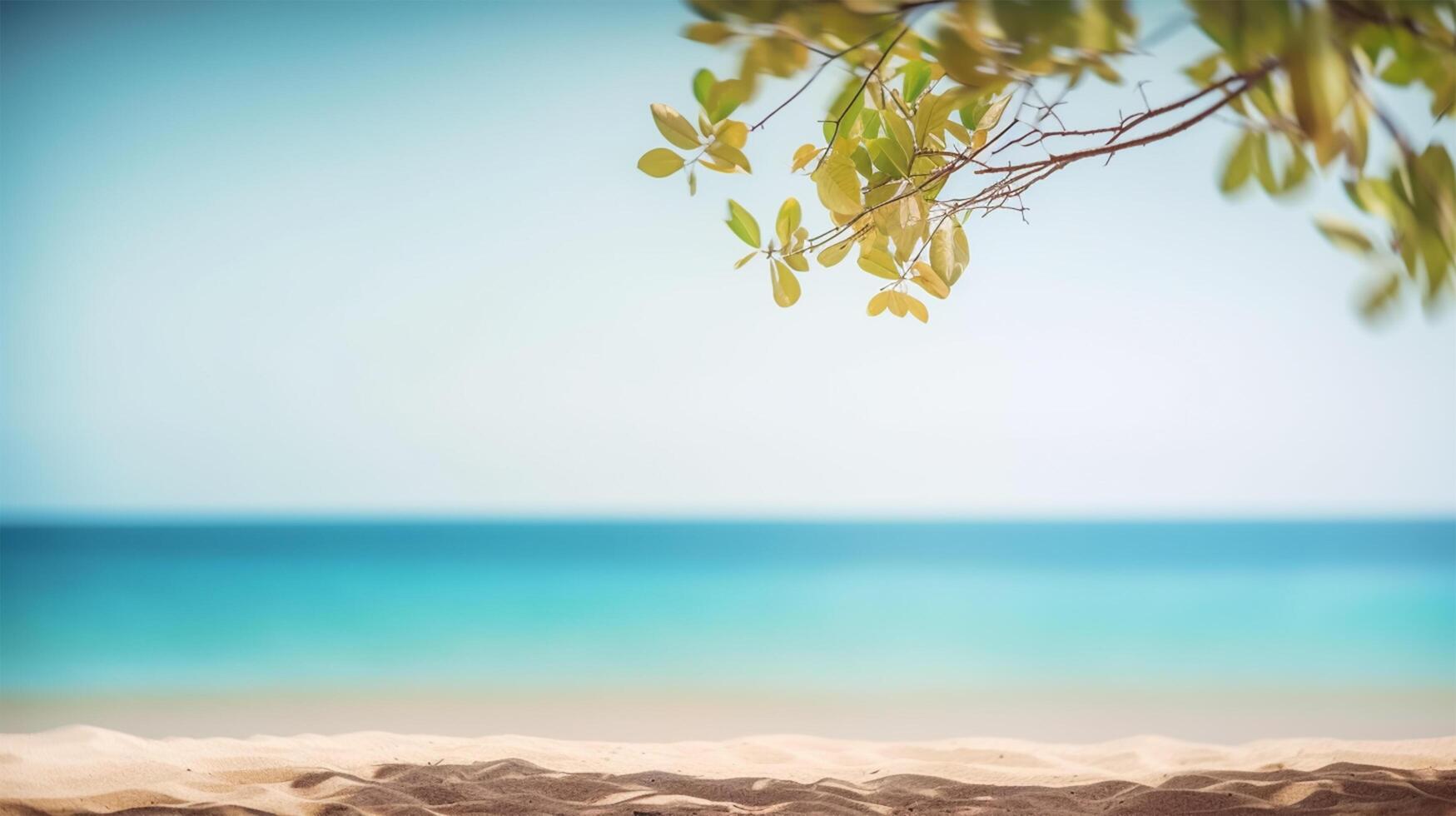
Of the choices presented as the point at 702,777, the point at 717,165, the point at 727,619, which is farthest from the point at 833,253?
the point at 727,619

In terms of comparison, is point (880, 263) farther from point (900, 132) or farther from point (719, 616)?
point (719, 616)

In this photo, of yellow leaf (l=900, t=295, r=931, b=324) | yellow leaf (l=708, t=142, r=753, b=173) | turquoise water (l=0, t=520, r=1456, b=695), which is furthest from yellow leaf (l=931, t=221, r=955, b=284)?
turquoise water (l=0, t=520, r=1456, b=695)

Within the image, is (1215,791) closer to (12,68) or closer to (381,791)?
(381,791)

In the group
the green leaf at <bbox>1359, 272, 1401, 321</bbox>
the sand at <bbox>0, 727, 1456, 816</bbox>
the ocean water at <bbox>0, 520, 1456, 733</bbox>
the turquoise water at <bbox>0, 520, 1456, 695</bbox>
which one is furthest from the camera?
the turquoise water at <bbox>0, 520, 1456, 695</bbox>

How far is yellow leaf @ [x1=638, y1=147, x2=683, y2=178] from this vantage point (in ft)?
2.76

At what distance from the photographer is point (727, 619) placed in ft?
19.1

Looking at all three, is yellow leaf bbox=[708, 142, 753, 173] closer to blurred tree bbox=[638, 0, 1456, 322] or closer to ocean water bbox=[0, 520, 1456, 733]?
blurred tree bbox=[638, 0, 1456, 322]

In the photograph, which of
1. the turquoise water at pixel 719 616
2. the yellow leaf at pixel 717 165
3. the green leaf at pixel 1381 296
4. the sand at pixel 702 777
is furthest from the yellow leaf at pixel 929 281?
the turquoise water at pixel 719 616

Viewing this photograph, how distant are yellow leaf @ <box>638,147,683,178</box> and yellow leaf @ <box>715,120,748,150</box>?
0.05 metres

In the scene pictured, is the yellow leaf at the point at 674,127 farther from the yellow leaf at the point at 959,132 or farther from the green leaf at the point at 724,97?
the yellow leaf at the point at 959,132

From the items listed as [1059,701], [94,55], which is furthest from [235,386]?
[1059,701]

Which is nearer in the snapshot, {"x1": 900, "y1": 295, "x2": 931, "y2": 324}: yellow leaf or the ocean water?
{"x1": 900, "y1": 295, "x2": 931, "y2": 324}: yellow leaf

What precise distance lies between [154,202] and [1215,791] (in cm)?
410

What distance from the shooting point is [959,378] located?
399 inches
